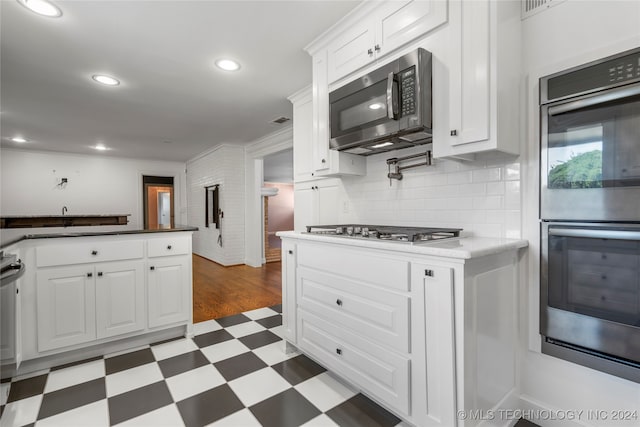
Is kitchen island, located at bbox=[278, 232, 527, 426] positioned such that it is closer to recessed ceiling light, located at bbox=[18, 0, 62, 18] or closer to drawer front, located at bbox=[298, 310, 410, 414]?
drawer front, located at bbox=[298, 310, 410, 414]

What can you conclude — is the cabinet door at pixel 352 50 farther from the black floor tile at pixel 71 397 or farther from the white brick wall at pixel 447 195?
the black floor tile at pixel 71 397

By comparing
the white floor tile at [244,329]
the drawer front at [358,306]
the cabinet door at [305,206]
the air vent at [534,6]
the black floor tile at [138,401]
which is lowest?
the black floor tile at [138,401]

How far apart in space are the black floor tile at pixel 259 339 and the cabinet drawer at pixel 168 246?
0.91 m

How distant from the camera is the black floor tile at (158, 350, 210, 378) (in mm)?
2020

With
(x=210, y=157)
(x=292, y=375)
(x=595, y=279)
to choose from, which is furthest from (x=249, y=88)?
(x=210, y=157)

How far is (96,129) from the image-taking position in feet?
15.3

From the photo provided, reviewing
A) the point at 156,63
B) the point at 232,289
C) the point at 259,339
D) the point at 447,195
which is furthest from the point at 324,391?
the point at 156,63

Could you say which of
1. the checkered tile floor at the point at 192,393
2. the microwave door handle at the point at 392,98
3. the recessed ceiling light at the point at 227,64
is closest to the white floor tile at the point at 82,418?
the checkered tile floor at the point at 192,393

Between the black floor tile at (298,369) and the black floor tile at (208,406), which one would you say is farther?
the black floor tile at (298,369)

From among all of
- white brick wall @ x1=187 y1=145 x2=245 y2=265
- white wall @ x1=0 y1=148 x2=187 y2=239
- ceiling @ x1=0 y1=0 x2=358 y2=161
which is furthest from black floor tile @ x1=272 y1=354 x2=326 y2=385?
white wall @ x1=0 y1=148 x2=187 y2=239

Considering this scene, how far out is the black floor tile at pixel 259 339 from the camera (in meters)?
2.41

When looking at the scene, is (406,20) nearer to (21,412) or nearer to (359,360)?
(359,360)

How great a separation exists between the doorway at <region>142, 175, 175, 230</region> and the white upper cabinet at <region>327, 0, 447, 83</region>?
666 centimetres

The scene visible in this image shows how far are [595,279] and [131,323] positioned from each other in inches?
115
